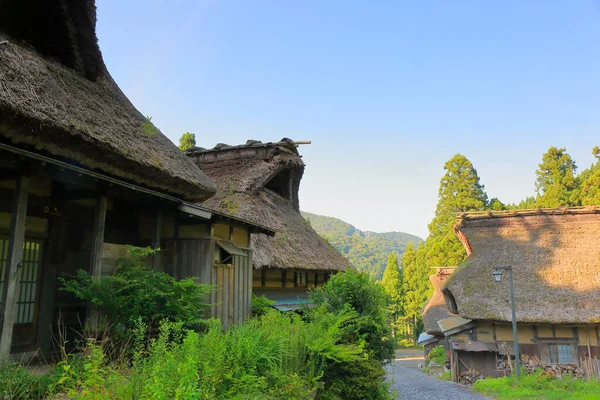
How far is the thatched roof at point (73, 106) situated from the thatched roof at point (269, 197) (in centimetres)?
429

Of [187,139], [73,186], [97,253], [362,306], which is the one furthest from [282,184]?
[97,253]

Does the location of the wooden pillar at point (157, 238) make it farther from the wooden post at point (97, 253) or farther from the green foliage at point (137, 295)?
the wooden post at point (97, 253)

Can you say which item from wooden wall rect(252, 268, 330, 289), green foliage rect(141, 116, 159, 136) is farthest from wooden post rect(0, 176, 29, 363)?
wooden wall rect(252, 268, 330, 289)

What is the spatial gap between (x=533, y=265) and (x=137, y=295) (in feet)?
54.5

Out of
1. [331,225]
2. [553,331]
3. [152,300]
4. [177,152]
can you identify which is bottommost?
[553,331]

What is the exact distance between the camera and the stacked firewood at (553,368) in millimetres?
15438

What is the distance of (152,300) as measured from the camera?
6.51 metres

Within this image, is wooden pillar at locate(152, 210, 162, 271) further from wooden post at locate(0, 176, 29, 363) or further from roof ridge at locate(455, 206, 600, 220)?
roof ridge at locate(455, 206, 600, 220)

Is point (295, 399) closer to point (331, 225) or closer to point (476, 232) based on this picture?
point (476, 232)

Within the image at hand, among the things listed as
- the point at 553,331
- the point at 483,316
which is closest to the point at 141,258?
the point at 483,316

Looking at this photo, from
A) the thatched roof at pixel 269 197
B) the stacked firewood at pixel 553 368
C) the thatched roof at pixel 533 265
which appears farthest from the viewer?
the thatched roof at pixel 533 265

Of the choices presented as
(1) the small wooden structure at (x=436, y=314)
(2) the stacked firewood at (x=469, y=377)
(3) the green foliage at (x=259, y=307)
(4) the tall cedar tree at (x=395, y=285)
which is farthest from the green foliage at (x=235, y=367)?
(4) the tall cedar tree at (x=395, y=285)

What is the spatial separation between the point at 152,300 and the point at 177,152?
3767 millimetres

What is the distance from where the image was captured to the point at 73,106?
6613 millimetres
